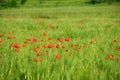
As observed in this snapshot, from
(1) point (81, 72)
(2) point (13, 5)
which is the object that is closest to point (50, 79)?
(1) point (81, 72)

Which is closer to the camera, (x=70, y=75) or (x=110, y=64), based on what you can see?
(x=70, y=75)

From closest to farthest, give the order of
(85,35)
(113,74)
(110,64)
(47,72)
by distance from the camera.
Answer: (47,72)
(113,74)
(110,64)
(85,35)

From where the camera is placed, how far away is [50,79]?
2.07m

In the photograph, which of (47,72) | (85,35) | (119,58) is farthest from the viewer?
(85,35)

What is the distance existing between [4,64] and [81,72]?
94cm

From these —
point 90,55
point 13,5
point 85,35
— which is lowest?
point 13,5

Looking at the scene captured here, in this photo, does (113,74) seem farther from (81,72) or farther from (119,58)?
(119,58)

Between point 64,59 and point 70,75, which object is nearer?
point 70,75

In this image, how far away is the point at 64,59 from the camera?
108 inches

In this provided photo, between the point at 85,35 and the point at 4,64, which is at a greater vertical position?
the point at 4,64

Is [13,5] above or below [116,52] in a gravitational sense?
below

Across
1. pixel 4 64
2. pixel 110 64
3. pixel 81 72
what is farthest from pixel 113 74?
pixel 4 64

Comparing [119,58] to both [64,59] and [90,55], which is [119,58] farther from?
[64,59]

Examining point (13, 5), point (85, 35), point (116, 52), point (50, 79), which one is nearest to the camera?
point (50, 79)
